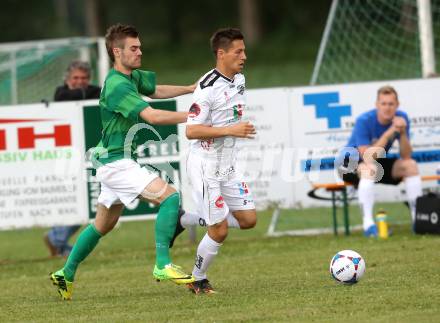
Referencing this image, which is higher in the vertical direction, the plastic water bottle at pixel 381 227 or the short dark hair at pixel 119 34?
the short dark hair at pixel 119 34

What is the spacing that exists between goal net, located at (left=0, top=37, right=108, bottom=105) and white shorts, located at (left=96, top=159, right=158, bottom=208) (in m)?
10.3

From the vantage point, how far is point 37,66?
66.0 ft

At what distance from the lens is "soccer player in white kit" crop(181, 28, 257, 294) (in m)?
8.36

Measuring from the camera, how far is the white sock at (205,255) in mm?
8523

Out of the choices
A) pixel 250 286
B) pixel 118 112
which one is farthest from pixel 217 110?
pixel 250 286

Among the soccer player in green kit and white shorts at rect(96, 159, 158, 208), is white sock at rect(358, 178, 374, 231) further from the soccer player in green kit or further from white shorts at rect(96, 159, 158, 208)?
white shorts at rect(96, 159, 158, 208)

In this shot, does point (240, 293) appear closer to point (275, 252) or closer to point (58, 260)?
point (275, 252)

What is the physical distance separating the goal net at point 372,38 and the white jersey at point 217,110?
17.6 ft

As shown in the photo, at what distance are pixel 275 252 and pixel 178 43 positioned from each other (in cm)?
3237

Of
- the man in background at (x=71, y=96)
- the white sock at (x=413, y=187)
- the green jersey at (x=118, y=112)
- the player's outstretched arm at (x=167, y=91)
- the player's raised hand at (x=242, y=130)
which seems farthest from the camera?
the man in background at (x=71, y=96)

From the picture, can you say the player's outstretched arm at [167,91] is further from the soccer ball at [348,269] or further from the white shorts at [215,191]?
the soccer ball at [348,269]

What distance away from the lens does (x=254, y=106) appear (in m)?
13.0

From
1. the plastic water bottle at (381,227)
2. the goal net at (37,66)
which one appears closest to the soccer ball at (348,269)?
the plastic water bottle at (381,227)

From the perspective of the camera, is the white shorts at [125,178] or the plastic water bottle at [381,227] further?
the plastic water bottle at [381,227]
